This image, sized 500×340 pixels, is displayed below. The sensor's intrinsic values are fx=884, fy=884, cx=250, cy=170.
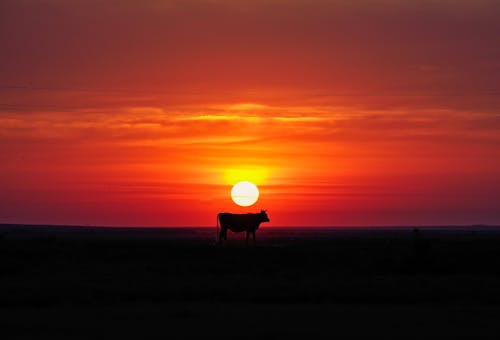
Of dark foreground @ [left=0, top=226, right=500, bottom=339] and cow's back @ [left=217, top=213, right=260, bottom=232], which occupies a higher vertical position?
cow's back @ [left=217, top=213, right=260, bottom=232]

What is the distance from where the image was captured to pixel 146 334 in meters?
19.2

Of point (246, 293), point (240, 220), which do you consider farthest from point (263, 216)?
point (246, 293)

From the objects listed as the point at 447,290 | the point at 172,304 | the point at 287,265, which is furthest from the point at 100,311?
the point at 287,265

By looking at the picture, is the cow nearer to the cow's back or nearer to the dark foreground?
the cow's back

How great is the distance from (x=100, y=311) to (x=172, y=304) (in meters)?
2.64

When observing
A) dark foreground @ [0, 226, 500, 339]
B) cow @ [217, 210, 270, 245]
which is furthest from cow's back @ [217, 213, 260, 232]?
dark foreground @ [0, 226, 500, 339]

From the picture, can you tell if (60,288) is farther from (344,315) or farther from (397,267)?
(397,267)

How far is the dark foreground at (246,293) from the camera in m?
20.2

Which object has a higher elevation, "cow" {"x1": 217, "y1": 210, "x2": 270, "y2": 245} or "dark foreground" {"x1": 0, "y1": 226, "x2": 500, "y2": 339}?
"cow" {"x1": 217, "y1": 210, "x2": 270, "y2": 245}

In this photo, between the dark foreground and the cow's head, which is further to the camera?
the cow's head

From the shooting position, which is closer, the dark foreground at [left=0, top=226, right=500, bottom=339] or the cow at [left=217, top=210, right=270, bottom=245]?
the dark foreground at [left=0, top=226, right=500, bottom=339]

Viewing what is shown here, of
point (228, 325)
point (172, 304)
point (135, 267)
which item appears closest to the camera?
point (228, 325)

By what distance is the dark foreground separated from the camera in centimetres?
2017

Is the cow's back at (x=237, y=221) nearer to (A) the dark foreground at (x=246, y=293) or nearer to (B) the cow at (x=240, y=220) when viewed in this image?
(B) the cow at (x=240, y=220)
